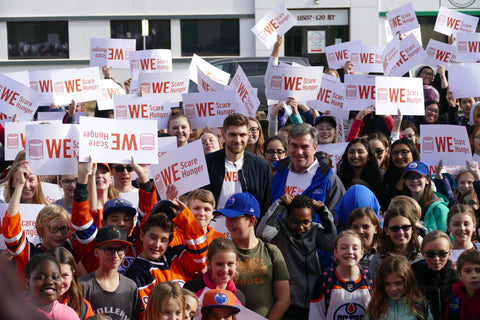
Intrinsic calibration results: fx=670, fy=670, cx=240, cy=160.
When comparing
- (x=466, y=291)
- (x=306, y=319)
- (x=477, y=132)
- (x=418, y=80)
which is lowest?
(x=306, y=319)

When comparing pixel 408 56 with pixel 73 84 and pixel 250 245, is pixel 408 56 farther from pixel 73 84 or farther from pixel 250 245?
pixel 250 245

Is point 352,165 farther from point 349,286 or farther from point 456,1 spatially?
point 456,1

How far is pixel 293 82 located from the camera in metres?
7.73

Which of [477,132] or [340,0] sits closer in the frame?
[477,132]

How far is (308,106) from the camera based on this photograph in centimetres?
874

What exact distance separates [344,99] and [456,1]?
1678 cm

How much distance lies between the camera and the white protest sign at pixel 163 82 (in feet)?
27.0

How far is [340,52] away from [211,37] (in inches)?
559

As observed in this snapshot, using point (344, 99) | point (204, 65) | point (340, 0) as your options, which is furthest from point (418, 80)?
point (340, 0)

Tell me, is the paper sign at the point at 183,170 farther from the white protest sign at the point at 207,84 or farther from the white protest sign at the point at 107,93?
the white protest sign at the point at 107,93

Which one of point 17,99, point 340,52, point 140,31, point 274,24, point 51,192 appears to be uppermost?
→ point 140,31

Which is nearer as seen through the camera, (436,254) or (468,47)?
(436,254)

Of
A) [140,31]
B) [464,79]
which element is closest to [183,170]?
[464,79]

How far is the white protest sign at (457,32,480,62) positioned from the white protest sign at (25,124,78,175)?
6661mm
